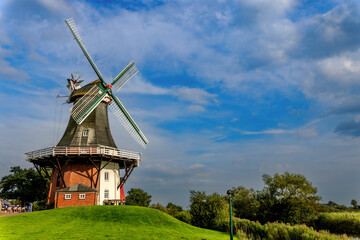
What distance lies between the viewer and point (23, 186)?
1694 inches

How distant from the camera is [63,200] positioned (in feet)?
98.9

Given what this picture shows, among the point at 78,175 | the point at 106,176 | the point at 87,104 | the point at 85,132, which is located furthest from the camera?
the point at 87,104

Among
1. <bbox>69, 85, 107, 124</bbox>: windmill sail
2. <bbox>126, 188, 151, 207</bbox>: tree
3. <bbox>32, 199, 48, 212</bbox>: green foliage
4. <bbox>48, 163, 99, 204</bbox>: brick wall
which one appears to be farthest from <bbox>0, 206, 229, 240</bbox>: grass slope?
<bbox>126, 188, 151, 207</bbox>: tree

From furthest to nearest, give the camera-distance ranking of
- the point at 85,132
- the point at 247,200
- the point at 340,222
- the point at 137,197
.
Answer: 1. the point at 137,197
2. the point at 247,200
3. the point at 85,132
4. the point at 340,222

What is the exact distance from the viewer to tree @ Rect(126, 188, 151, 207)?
161 ft

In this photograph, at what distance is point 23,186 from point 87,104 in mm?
21139

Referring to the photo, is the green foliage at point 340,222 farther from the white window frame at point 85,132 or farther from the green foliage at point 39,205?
the green foliage at point 39,205

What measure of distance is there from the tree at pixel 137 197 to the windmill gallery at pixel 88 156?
40.3 feet

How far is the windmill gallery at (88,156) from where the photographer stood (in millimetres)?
31172

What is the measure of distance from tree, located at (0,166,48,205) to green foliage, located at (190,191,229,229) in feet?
86.6

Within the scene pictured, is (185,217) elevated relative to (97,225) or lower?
lower

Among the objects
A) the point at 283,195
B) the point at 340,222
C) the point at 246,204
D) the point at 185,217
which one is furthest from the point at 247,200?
the point at 340,222

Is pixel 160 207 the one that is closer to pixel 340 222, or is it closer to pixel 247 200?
pixel 247 200

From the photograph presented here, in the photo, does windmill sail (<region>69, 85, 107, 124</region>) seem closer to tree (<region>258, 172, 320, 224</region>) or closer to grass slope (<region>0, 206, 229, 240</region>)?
grass slope (<region>0, 206, 229, 240</region>)
